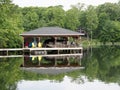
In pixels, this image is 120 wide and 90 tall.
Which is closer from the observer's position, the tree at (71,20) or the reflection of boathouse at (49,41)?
the reflection of boathouse at (49,41)

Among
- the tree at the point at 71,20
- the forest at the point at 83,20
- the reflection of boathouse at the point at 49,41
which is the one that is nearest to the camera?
the reflection of boathouse at the point at 49,41

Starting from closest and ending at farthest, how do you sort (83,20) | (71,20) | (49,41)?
(49,41) → (71,20) → (83,20)

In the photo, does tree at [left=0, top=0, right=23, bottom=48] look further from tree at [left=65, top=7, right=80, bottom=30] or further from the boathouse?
tree at [left=65, top=7, right=80, bottom=30]

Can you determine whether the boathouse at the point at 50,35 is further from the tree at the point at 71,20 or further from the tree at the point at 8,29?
the tree at the point at 71,20

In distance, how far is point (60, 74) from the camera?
73.3 feet

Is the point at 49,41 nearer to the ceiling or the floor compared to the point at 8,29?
nearer to the floor

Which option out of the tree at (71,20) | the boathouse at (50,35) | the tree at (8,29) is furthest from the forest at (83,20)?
the boathouse at (50,35)

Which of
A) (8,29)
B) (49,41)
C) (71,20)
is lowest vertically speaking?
(49,41)

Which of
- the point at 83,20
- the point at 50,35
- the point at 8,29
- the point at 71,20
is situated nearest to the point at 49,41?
the point at 50,35

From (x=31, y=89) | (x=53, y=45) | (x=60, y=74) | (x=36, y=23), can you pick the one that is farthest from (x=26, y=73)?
(x=36, y=23)

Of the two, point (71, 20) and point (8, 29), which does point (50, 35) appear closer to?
point (8, 29)

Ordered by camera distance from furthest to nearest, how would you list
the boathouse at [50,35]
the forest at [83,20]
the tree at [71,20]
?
the tree at [71,20] → the forest at [83,20] → the boathouse at [50,35]

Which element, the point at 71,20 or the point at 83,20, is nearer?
the point at 71,20

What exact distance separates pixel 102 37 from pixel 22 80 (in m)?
57.2
